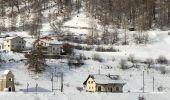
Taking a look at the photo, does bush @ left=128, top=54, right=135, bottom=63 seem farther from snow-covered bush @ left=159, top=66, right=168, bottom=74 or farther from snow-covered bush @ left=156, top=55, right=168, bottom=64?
snow-covered bush @ left=159, top=66, right=168, bottom=74

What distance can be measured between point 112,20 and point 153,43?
14.3 m

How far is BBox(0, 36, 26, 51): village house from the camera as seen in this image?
78000 millimetres

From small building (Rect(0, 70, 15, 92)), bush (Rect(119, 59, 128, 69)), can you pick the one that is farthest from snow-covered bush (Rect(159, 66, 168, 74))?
small building (Rect(0, 70, 15, 92))

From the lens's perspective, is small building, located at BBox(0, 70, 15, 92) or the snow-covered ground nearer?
the snow-covered ground

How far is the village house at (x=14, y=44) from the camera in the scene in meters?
78.0

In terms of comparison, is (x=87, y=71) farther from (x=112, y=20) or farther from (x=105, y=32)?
(x=112, y=20)

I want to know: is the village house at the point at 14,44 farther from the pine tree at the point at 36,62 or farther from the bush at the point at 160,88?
the bush at the point at 160,88

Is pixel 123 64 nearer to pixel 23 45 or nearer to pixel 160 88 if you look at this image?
pixel 160 88

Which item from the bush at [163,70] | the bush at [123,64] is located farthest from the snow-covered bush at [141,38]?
the bush at [163,70]

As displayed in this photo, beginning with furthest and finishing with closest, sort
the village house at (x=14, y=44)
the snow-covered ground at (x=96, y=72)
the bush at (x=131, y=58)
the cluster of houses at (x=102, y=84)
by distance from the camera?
the village house at (x=14, y=44) → the bush at (x=131, y=58) → the cluster of houses at (x=102, y=84) → the snow-covered ground at (x=96, y=72)

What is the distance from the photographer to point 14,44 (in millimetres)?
78500

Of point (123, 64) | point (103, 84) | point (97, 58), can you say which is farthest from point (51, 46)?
point (103, 84)

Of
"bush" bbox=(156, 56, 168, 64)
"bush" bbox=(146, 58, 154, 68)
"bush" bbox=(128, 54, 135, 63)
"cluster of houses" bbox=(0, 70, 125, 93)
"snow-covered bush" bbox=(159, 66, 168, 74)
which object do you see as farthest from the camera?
Answer: "bush" bbox=(156, 56, 168, 64)

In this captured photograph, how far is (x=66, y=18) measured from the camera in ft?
322
